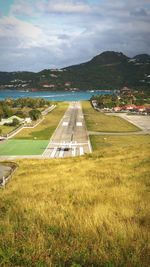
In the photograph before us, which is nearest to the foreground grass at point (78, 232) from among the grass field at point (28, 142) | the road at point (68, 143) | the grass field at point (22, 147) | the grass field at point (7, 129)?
the road at point (68, 143)

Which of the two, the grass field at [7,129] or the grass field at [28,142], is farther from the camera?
the grass field at [7,129]

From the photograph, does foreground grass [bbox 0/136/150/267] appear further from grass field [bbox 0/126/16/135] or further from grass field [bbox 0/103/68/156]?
grass field [bbox 0/126/16/135]

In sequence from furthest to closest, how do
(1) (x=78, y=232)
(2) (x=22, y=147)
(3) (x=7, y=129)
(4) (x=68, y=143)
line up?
(3) (x=7, y=129)
(4) (x=68, y=143)
(2) (x=22, y=147)
(1) (x=78, y=232)

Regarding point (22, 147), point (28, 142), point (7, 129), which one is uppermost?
point (22, 147)

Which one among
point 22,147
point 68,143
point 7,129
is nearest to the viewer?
point 22,147

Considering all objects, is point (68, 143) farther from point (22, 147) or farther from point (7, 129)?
point (7, 129)

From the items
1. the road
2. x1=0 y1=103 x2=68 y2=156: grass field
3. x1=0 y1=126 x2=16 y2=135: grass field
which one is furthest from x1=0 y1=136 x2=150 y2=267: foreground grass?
x1=0 y1=126 x2=16 y2=135: grass field

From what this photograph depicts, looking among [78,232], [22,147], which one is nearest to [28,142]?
[22,147]

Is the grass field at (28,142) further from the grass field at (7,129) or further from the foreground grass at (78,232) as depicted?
the foreground grass at (78,232)
